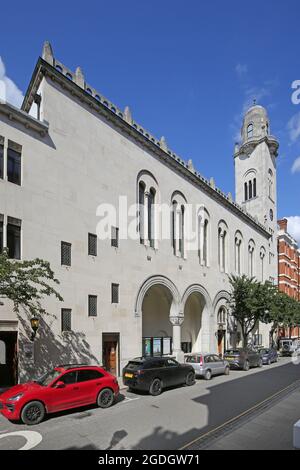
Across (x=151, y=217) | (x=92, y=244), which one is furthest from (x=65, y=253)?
(x=151, y=217)

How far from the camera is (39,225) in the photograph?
1694cm

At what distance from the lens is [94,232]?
19.9 m

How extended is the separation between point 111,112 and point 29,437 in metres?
17.7

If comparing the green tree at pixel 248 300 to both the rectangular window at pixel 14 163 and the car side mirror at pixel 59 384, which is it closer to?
the rectangular window at pixel 14 163

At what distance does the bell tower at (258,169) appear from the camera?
157 feet

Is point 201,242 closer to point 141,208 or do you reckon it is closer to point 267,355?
point 141,208

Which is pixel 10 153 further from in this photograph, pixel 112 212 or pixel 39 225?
pixel 112 212

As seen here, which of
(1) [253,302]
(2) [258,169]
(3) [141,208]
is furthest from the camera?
(2) [258,169]

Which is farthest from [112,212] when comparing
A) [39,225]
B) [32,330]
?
[32,330]

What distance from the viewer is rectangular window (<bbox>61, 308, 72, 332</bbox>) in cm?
1752

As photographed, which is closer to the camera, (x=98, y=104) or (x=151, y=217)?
(x=98, y=104)

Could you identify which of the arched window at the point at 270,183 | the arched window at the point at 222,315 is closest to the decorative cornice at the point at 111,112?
the arched window at the point at 222,315

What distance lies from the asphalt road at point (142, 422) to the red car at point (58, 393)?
13.0 inches
